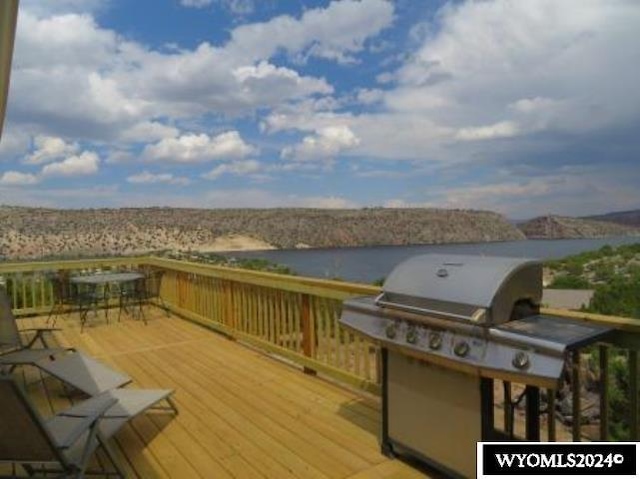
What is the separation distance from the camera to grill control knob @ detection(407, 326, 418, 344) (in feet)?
8.63

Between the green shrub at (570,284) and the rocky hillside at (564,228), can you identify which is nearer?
the green shrub at (570,284)

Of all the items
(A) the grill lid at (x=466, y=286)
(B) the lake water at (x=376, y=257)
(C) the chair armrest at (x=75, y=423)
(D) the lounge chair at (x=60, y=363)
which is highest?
(A) the grill lid at (x=466, y=286)

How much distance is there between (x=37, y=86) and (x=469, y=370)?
26.5 feet

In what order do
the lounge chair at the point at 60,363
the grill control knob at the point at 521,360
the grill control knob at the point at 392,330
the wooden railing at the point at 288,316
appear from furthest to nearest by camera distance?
the wooden railing at the point at 288,316, the lounge chair at the point at 60,363, the grill control knob at the point at 392,330, the grill control knob at the point at 521,360

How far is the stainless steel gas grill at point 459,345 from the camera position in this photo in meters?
2.18

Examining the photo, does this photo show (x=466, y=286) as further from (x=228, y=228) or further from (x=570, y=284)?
(x=228, y=228)

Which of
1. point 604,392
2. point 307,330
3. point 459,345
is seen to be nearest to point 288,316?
point 307,330

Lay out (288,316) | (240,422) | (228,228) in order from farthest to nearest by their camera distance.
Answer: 1. (228,228)
2. (288,316)
3. (240,422)

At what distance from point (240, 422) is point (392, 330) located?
1679mm

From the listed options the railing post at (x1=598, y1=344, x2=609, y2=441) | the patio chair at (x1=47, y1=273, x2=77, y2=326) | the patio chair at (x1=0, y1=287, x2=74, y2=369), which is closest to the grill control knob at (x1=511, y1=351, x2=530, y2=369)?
the railing post at (x1=598, y1=344, x2=609, y2=441)

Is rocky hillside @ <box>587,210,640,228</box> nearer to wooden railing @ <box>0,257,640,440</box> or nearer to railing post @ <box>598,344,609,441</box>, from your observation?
wooden railing @ <box>0,257,640,440</box>

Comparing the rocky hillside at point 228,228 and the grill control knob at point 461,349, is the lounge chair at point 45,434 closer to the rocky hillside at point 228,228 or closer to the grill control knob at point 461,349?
the grill control knob at point 461,349

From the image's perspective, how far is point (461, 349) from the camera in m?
2.37

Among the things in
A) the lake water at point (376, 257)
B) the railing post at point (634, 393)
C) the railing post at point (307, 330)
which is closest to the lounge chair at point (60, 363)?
the railing post at point (307, 330)
